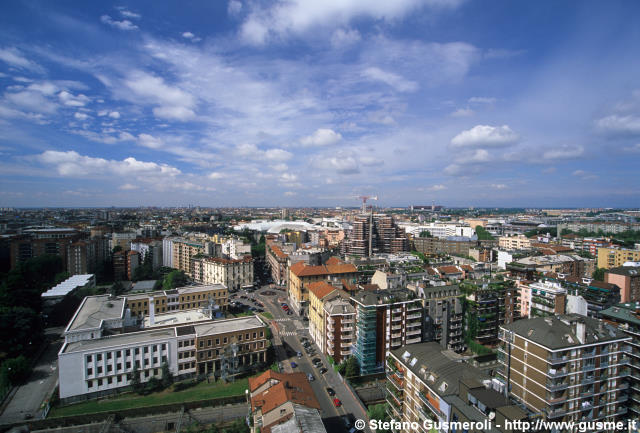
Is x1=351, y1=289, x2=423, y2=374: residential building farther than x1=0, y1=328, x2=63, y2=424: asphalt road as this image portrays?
Yes

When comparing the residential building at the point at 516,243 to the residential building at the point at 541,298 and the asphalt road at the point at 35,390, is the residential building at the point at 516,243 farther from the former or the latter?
the asphalt road at the point at 35,390

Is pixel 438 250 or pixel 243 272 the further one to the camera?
pixel 438 250

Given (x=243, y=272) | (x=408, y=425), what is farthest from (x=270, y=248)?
(x=408, y=425)

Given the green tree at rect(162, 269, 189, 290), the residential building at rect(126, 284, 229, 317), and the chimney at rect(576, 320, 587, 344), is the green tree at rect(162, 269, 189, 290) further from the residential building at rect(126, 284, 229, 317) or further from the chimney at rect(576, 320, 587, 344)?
the chimney at rect(576, 320, 587, 344)

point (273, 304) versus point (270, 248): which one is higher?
point (270, 248)

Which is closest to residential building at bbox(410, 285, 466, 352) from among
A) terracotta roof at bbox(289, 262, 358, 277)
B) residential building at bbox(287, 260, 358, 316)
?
residential building at bbox(287, 260, 358, 316)

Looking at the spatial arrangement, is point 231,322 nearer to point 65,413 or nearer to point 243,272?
point 65,413

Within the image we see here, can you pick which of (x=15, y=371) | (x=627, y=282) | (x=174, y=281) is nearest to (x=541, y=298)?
(x=627, y=282)

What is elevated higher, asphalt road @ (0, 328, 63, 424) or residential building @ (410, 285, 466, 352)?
residential building @ (410, 285, 466, 352)
